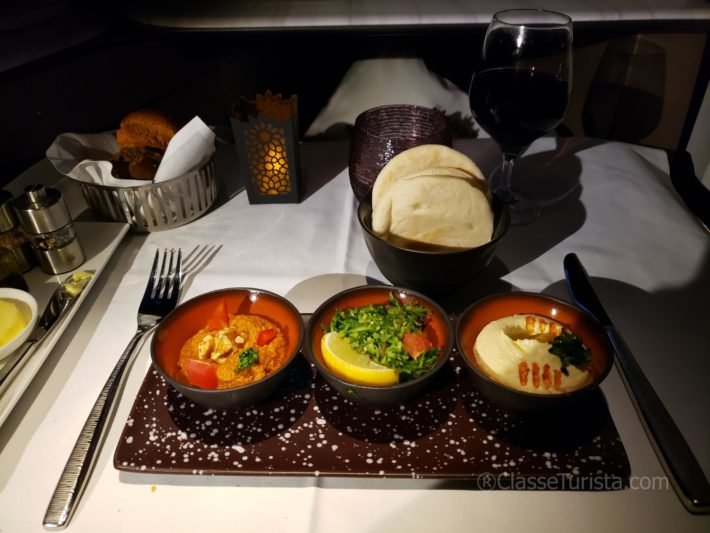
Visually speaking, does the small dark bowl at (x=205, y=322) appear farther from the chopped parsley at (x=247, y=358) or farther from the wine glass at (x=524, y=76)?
the wine glass at (x=524, y=76)

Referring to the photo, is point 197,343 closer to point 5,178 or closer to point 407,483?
point 407,483

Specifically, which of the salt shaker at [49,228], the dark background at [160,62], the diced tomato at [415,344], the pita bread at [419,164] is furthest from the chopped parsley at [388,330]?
the dark background at [160,62]

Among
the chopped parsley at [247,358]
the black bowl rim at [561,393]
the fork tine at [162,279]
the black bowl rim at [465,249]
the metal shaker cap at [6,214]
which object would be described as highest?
the metal shaker cap at [6,214]

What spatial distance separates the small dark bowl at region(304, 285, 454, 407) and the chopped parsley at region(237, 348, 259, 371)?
Answer: 3.0 inches

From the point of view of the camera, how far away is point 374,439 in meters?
0.70

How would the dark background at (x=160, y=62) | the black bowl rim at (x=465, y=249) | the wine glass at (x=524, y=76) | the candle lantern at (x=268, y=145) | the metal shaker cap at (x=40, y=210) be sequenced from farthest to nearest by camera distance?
1. the dark background at (x=160, y=62)
2. the candle lantern at (x=268, y=145)
3. the wine glass at (x=524, y=76)
4. the metal shaker cap at (x=40, y=210)
5. the black bowl rim at (x=465, y=249)

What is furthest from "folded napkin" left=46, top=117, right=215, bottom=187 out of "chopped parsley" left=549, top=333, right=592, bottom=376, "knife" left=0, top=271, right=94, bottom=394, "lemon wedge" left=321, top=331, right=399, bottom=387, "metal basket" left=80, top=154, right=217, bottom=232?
"chopped parsley" left=549, top=333, right=592, bottom=376

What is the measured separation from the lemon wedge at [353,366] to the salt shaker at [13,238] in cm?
67

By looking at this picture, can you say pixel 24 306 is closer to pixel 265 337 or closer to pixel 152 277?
pixel 152 277

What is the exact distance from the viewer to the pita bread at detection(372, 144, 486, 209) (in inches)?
37.5

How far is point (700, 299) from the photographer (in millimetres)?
976

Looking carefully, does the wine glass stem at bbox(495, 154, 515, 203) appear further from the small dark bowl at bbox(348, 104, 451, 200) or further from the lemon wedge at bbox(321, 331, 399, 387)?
the lemon wedge at bbox(321, 331, 399, 387)

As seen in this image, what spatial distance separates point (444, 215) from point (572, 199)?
0.60m

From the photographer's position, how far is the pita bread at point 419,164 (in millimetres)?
954
